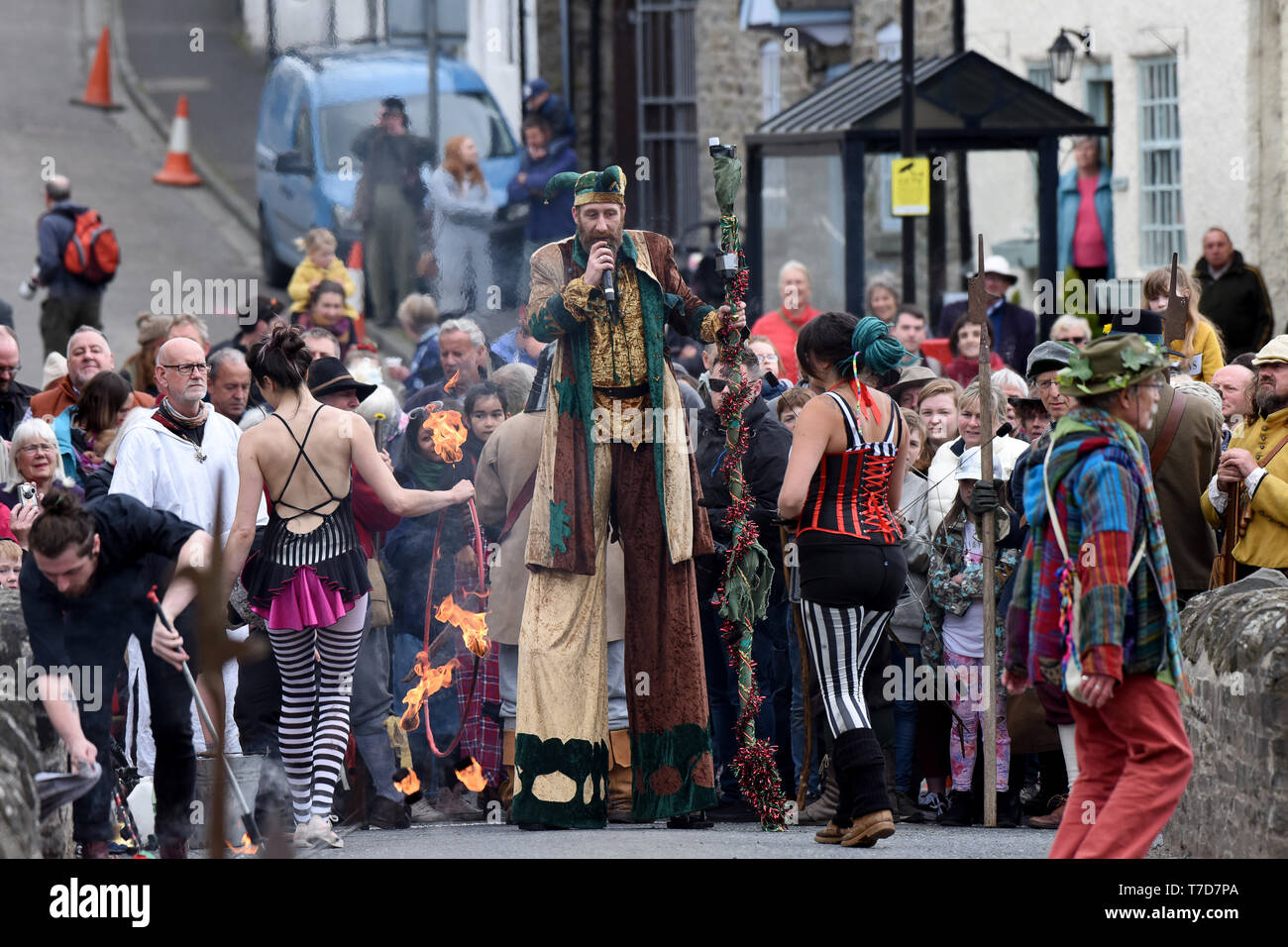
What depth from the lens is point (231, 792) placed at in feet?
25.0

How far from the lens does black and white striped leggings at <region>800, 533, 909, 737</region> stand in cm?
746

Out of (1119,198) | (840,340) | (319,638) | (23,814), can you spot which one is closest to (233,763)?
(319,638)

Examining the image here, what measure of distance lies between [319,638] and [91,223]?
9.62 metres

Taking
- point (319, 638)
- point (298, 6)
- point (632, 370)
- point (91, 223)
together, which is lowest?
point (319, 638)

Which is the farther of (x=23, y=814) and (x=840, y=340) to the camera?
(x=840, y=340)

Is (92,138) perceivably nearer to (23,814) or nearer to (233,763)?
(233,763)

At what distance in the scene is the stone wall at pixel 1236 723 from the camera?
637 cm

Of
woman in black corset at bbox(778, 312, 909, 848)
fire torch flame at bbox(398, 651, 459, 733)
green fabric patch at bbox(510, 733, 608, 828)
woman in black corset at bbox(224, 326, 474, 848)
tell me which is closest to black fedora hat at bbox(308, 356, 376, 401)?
woman in black corset at bbox(224, 326, 474, 848)

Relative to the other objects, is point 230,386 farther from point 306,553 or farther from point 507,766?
point 507,766

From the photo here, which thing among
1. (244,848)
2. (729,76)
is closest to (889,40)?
(729,76)

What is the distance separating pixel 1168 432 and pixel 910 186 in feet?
20.9

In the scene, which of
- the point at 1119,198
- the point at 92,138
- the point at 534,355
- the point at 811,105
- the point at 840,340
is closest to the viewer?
the point at 840,340

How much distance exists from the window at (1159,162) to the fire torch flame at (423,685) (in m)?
12.3

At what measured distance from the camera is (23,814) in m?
6.29
